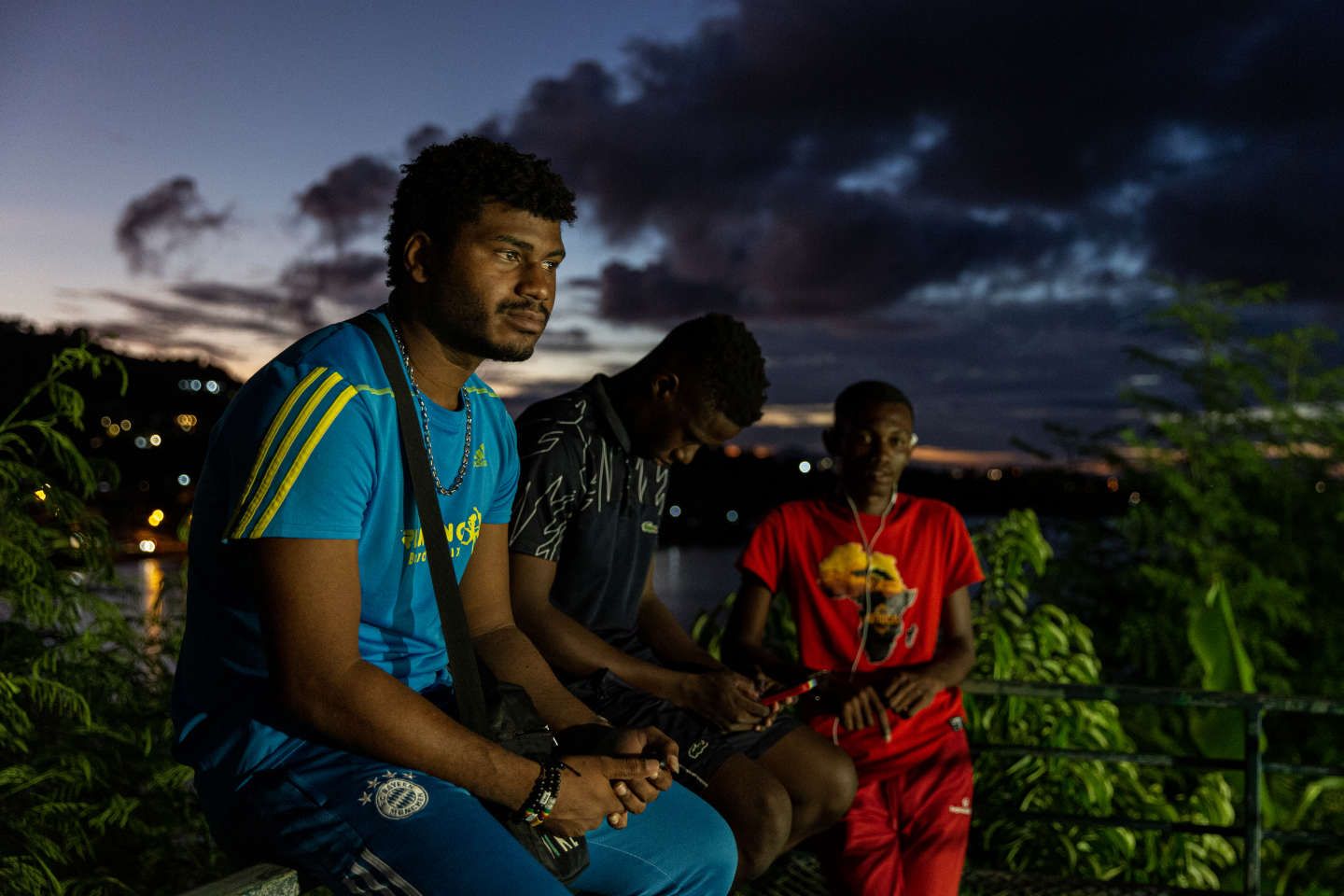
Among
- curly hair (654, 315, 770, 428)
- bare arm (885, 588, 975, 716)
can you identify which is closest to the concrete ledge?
curly hair (654, 315, 770, 428)

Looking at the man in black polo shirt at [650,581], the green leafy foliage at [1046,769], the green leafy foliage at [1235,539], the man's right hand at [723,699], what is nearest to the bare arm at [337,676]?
the man in black polo shirt at [650,581]

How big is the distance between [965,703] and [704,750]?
2280 millimetres

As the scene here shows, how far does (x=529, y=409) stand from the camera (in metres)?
3.18

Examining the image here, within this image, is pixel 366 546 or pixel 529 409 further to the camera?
pixel 529 409

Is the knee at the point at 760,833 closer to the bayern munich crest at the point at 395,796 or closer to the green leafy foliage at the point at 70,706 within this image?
the bayern munich crest at the point at 395,796

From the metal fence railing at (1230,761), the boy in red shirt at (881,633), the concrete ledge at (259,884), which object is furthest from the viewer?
the metal fence railing at (1230,761)

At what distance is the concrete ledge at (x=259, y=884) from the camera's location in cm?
172

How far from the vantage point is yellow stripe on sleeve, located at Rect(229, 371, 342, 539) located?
1.76 meters

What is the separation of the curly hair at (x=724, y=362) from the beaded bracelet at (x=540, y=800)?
4.68ft

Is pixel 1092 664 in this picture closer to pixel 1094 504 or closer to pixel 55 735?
pixel 1094 504

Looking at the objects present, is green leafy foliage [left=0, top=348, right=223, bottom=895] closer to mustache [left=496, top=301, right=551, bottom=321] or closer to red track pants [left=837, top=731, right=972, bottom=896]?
mustache [left=496, top=301, right=551, bottom=321]

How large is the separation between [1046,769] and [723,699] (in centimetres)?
233

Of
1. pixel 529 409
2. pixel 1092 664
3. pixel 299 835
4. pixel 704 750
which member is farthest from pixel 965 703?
pixel 299 835

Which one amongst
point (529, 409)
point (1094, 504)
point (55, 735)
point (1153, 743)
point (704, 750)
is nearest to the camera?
point (704, 750)
